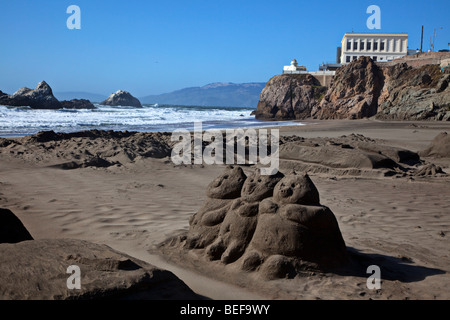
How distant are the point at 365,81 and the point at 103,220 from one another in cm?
3481

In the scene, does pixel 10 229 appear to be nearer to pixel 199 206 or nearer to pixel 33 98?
pixel 199 206

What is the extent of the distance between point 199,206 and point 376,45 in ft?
178

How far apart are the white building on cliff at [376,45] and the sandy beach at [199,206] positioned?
47.5 m

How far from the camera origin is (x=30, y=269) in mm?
2814

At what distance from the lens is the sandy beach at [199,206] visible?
140 inches

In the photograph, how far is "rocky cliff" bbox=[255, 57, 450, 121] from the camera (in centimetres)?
2721

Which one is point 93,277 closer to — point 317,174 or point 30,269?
point 30,269

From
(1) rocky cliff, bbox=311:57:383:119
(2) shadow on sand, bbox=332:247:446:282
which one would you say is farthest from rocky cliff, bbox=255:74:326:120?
(2) shadow on sand, bbox=332:247:446:282

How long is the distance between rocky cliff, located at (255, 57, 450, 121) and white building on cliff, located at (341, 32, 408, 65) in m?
12.8

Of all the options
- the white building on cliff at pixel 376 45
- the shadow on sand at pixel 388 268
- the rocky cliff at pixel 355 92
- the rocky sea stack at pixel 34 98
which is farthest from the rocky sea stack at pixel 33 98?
→ the shadow on sand at pixel 388 268

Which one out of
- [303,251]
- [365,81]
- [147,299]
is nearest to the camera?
[147,299]

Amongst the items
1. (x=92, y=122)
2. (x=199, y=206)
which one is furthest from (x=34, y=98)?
(x=199, y=206)
